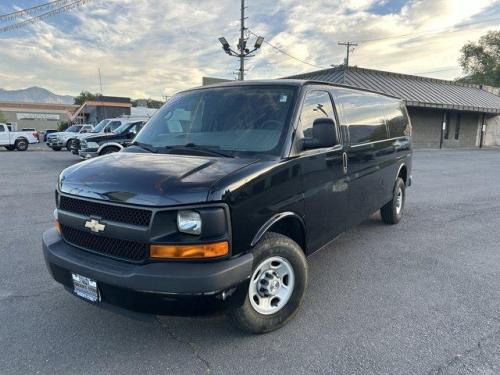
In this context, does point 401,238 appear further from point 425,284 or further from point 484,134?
point 484,134

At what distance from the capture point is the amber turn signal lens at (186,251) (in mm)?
2420

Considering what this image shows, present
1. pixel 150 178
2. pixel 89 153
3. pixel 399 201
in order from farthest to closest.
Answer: pixel 89 153, pixel 399 201, pixel 150 178

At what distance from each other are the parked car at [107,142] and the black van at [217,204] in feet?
32.3

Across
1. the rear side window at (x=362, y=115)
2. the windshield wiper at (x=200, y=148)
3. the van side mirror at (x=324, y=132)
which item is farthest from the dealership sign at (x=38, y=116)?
the van side mirror at (x=324, y=132)

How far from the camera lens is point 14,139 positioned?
2402 centimetres

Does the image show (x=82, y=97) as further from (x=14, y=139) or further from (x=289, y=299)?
(x=289, y=299)

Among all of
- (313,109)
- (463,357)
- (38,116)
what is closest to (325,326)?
(463,357)

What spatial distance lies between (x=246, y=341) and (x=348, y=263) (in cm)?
206

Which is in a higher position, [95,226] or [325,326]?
[95,226]

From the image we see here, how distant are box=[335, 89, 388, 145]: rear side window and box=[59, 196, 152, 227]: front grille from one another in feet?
8.56

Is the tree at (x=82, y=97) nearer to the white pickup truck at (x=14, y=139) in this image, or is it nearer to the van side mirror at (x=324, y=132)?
the white pickup truck at (x=14, y=139)

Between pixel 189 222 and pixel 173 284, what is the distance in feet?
1.33

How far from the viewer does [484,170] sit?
14.6m

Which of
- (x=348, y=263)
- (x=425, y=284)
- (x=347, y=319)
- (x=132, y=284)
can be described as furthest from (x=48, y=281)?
(x=425, y=284)
